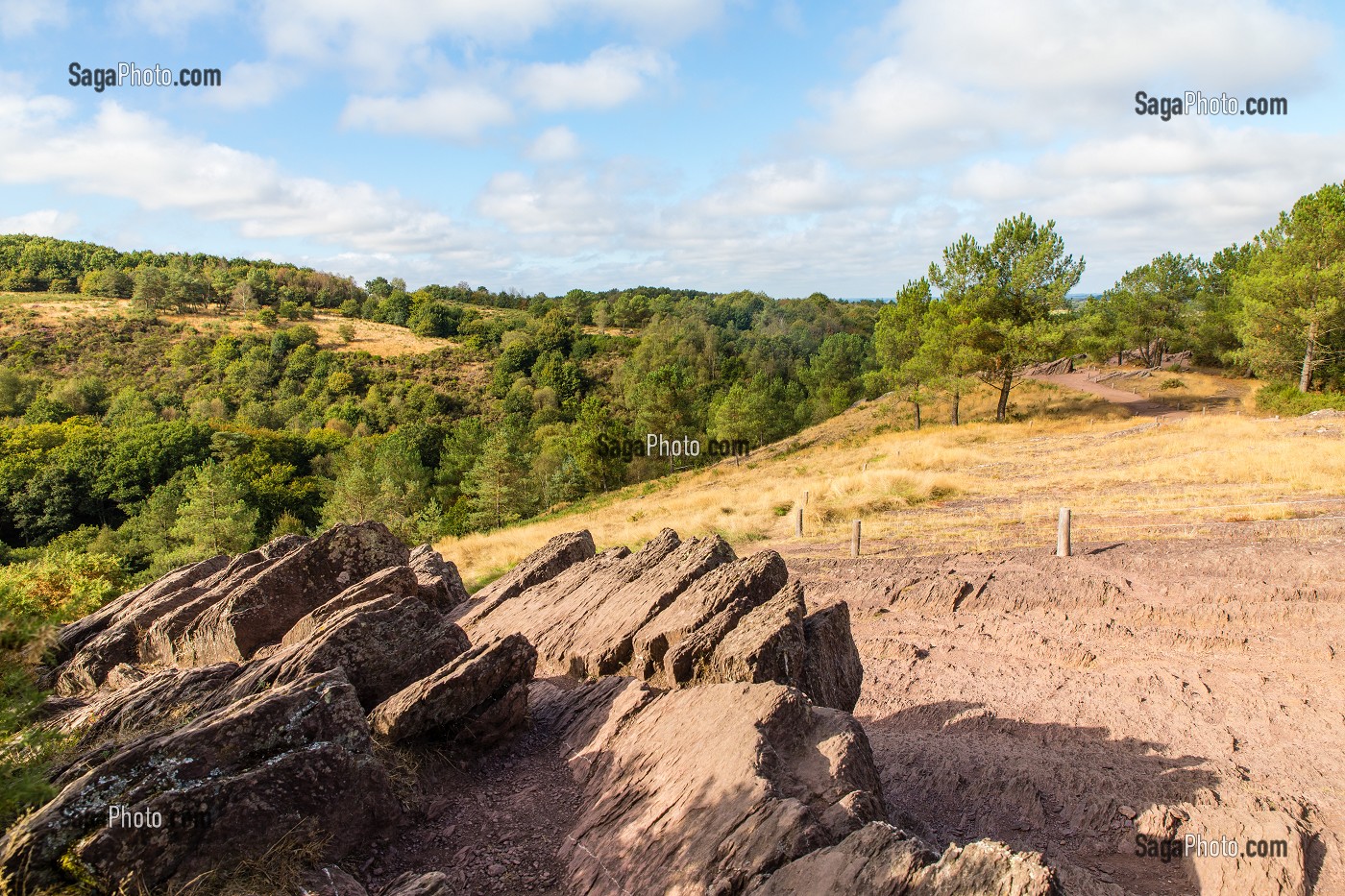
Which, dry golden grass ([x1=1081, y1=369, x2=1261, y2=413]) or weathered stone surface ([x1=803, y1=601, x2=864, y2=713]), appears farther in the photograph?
dry golden grass ([x1=1081, y1=369, x2=1261, y2=413])

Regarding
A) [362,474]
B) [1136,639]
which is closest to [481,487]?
[362,474]

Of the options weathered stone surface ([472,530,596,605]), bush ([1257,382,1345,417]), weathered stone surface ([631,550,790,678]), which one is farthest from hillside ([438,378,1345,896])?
bush ([1257,382,1345,417])

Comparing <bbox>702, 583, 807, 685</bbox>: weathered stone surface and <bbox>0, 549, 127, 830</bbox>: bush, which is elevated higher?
<bbox>0, 549, 127, 830</bbox>: bush

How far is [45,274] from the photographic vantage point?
120875mm

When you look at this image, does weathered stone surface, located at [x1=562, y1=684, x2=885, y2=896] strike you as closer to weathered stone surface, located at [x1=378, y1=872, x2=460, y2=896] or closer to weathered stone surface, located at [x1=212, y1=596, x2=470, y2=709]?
weathered stone surface, located at [x1=378, y1=872, x2=460, y2=896]

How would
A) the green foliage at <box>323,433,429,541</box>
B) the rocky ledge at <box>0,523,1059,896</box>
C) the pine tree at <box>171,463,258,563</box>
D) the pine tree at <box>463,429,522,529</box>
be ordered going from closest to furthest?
1. the rocky ledge at <box>0,523,1059,896</box>
2. the pine tree at <box>171,463,258,563</box>
3. the green foliage at <box>323,433,429,541</box>
4. the pine tree at <box>463,429,522,529</box>

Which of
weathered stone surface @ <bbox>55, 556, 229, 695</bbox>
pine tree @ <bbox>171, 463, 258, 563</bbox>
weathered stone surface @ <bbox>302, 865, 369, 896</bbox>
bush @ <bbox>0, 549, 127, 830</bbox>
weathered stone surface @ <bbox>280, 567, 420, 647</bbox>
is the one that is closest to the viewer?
bush @ <bbox>0, 549, 127, 830</bbox>

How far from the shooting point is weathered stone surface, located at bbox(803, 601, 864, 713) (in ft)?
30.0

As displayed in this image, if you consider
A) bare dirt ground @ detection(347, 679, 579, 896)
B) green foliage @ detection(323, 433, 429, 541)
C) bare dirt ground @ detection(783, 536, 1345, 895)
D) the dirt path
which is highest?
the dirt path

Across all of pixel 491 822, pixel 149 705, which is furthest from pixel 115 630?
pixel 491 822

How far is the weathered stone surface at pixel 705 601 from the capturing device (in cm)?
969

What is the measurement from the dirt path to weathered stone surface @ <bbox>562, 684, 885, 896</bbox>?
46.6 metres

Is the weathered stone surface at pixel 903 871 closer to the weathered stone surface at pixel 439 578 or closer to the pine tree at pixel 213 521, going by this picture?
the weathered stone surface at pixel 439 578

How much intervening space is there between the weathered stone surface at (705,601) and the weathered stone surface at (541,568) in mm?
4806
